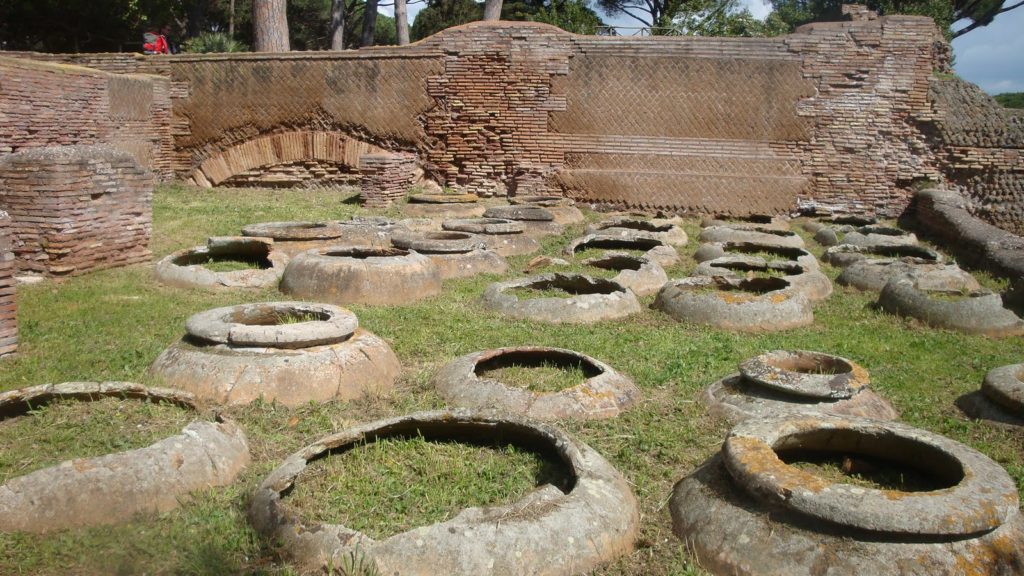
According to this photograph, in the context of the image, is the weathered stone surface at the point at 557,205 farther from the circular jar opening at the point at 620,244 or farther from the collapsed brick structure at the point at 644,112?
the circular jar opening at the point at 620,244

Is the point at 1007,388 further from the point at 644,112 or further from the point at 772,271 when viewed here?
the point at 644,112

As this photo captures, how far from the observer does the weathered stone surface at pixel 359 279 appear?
780cm

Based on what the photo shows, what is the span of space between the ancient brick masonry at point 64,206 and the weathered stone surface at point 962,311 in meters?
7.87

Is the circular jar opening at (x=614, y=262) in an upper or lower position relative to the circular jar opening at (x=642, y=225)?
lower

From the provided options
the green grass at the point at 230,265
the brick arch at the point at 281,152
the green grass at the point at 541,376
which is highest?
the brick arch at the point at 281,152

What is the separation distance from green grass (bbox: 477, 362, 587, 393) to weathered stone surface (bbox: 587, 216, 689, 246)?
5.60 metres

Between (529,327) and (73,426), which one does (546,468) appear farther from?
(529,327)

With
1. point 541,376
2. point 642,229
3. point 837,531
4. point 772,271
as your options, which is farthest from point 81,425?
point 642,229

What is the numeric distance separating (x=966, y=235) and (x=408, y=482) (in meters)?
10.0

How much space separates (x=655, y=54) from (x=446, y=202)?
460cm

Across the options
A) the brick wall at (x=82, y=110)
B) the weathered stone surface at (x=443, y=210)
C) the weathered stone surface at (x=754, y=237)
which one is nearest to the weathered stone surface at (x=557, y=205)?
the weathered stone surface at (x=443, y=210)

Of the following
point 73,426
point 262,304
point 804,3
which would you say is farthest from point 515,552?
point 804,3

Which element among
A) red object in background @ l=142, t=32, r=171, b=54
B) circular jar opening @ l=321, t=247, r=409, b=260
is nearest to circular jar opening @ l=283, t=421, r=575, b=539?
circular jar opening @ l=321, t=247, r=409, b=260

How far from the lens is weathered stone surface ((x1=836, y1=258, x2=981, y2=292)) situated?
825cm
